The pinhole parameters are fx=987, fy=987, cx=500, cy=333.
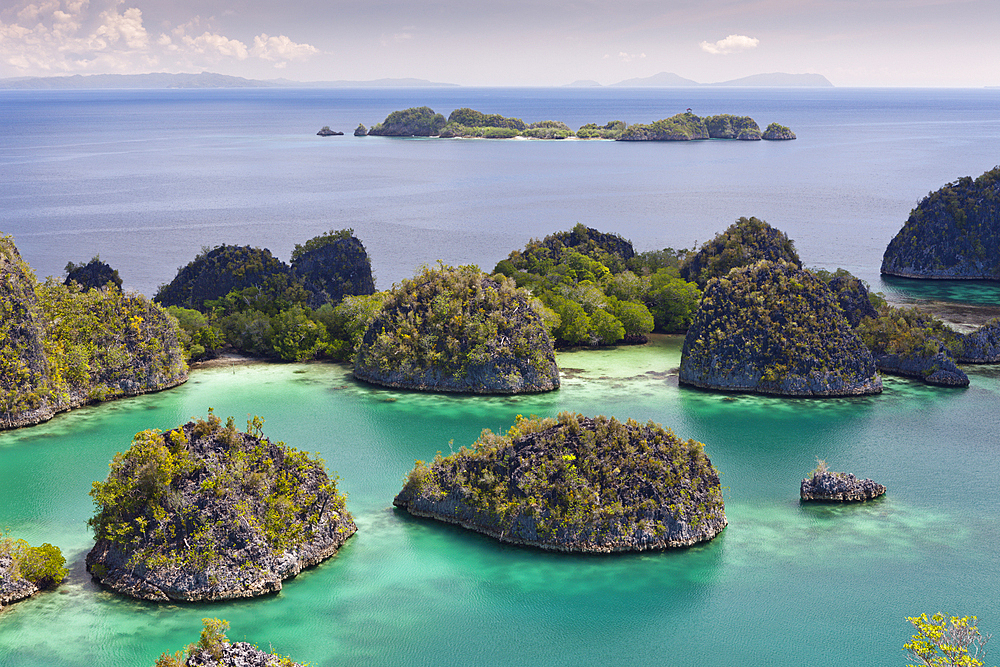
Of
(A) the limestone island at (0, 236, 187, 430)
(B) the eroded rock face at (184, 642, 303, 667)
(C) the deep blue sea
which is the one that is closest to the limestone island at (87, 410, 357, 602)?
(C) the deep blue sea

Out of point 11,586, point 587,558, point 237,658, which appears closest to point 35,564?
point 11,586

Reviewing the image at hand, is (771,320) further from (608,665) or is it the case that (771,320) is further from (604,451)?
(608,665)

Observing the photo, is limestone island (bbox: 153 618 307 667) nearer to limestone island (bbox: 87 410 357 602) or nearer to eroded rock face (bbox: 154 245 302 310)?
limestone island (bbox: 87 410 357 602)

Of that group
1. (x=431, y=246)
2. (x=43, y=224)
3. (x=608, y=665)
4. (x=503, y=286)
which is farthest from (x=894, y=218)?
(x=608, y=665)

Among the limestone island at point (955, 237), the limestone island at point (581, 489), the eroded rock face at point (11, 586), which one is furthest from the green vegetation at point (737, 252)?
the eroded rock face at point (11, 586)

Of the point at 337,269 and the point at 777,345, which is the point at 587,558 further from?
the point at 337,269

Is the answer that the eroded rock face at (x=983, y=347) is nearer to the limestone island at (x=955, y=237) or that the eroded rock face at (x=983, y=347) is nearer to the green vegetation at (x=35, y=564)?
the limestone island at (x=955, y=237)
